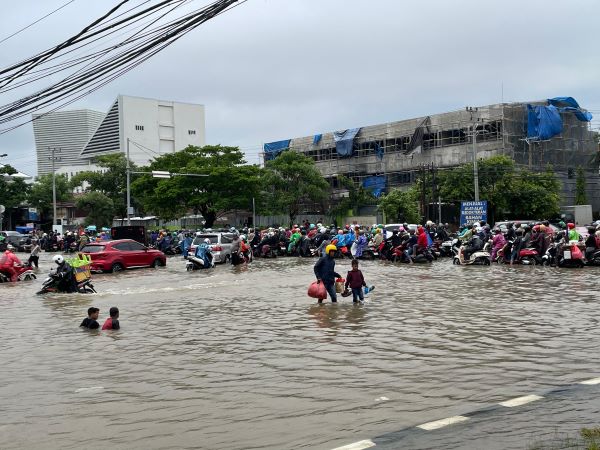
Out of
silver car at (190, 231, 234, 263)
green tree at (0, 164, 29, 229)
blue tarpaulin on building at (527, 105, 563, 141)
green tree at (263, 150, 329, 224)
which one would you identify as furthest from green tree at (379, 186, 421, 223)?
green tree at (0, 164, 29, 229)

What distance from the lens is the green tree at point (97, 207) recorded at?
74500 mm

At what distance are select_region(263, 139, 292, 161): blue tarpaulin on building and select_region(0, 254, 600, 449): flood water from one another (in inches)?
2669

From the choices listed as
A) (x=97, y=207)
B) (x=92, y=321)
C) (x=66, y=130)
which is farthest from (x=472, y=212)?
(x=66, y=130)

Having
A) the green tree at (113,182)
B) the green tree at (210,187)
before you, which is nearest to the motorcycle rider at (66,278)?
the green tree at (210,187)

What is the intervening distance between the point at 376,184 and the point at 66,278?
191 feet

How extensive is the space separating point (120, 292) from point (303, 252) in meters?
15.8

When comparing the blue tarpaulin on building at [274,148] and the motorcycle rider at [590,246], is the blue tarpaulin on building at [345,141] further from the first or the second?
the motorcycle rider at [590,246]

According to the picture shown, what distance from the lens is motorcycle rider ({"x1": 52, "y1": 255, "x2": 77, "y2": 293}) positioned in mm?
19625

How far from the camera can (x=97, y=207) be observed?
75.5 metres

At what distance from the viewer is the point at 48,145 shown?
145250mm

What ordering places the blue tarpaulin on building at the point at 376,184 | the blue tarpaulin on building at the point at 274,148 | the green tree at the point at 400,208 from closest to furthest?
the green tree at the point at 400,208 → the blue tarpaulin on building at the point at 376,184 → the blue tarpaulin on building at the point at 274,148

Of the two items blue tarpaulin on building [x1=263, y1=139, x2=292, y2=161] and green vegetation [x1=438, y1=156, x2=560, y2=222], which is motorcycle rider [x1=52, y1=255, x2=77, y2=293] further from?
blue tarpaulin on building [x1=263, y1=139, x2=292, y2=161]

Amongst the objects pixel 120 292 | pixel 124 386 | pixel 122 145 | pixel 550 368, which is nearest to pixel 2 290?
pixel 120 292

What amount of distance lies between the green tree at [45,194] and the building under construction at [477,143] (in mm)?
32888
